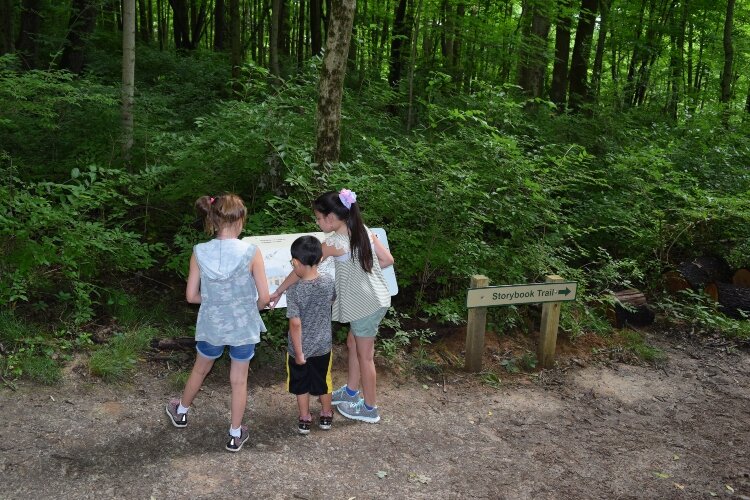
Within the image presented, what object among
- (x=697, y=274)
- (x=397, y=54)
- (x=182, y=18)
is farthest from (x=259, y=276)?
(x=182, y=18)

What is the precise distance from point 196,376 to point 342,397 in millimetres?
1268

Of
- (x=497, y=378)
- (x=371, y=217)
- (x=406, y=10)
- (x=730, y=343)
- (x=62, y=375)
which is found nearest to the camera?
(x=62, y=375)

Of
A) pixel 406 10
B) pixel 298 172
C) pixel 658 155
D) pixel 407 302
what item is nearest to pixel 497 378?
pixel 407 302

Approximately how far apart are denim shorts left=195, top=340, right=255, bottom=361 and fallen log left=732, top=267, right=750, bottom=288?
8021 mm

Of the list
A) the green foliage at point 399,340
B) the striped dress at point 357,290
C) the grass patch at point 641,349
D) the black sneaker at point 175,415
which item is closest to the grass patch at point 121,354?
the black sneaker at point 175,415

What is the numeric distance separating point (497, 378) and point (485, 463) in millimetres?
1627

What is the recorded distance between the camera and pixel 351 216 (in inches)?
166

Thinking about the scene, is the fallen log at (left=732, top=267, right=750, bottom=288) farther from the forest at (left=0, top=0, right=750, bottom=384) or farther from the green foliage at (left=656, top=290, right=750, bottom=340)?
the green foliage at (left=656, top=290, right=750, bottom=340)

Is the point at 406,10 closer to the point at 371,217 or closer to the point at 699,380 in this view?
the point at 371,217

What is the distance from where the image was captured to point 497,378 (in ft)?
19.1

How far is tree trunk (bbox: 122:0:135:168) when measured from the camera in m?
7.37

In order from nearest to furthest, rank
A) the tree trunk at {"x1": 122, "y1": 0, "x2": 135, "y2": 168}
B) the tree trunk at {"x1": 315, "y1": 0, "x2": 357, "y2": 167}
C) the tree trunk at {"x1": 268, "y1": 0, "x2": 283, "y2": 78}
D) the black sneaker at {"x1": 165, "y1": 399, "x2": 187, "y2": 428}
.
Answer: the black sneaker at {"x1": 165, "y1": 399, "x2": 187, "y2": 428} → the tree trunk at {"x1": 315, "y1": 0, "x2": 357, "y2": 167} → the tree trunk at {"x1": 122, "y1": 0, "x2": 135, "y2": 168} → the tree trunk at {"x1": 268, "y1": 0, "x2": 283, "y2": 78}

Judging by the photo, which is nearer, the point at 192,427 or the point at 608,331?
the point at 192,427

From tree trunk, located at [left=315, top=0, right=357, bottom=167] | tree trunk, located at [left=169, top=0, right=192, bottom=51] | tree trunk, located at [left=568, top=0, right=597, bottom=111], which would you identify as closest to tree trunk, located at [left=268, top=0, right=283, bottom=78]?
tree trunk, located at [left=315, top=0, right=357, bottom=167]
